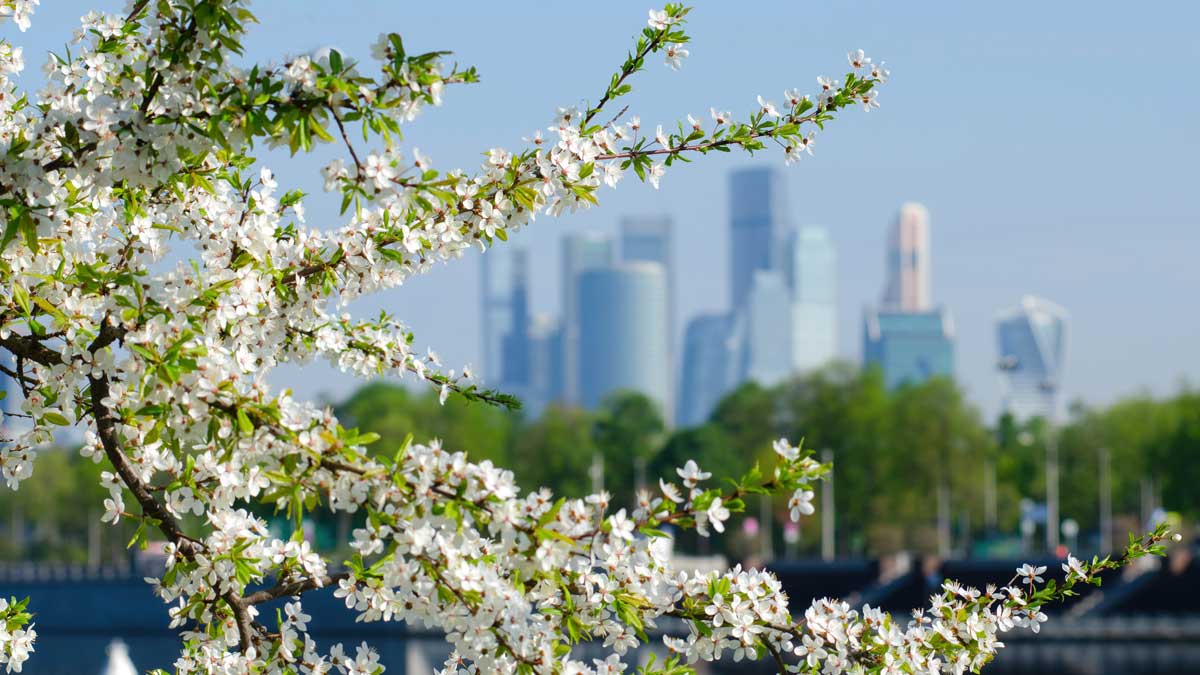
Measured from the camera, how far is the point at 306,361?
5.97 meters

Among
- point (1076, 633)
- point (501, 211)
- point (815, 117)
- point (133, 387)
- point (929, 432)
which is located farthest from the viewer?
point (929, 432)

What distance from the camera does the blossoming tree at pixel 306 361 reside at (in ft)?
14.7

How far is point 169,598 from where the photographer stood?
582cm

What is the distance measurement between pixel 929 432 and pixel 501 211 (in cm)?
8329

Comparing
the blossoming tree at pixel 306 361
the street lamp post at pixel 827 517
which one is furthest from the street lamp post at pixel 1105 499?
the blossoming tree at pixel 306 361

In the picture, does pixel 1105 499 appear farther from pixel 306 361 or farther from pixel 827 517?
pixel 306 361

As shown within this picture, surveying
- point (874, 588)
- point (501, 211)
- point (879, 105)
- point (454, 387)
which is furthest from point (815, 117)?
point (874, 588)

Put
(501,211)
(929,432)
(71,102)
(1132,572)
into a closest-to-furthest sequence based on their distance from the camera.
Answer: (71,102) → (501,211) → (1132,572) → (929,432)

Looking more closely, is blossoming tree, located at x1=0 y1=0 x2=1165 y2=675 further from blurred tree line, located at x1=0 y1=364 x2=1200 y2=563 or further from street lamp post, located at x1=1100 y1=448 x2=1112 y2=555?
street lamp post, located at x1=1100 y1=448 x2=1112 y2=555

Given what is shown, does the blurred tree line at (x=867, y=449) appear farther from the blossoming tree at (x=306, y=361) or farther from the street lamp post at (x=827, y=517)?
the blossoming tree at (x=306, y=361)

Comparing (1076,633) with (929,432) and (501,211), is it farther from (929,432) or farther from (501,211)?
(501,211)

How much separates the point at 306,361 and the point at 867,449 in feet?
276

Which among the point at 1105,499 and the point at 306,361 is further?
the point at 1105,499

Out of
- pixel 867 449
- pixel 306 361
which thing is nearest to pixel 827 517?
pixel 867 449
